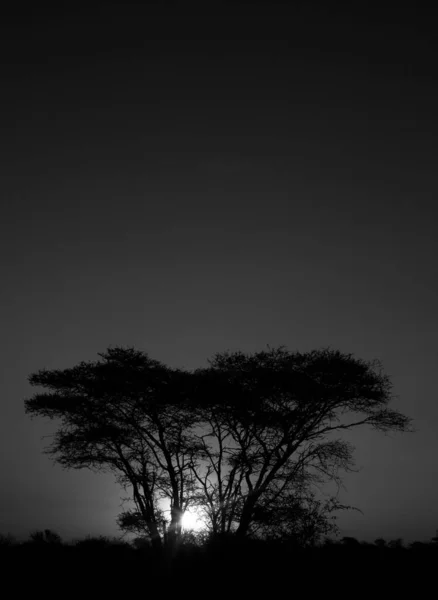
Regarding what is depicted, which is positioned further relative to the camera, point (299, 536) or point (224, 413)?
point (224, 413)

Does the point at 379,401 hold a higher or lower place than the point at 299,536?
higher

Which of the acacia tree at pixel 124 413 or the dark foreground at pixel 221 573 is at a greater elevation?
the acacia tree at pixel 124 413

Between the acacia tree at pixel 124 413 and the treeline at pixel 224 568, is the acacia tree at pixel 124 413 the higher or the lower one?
the higher one

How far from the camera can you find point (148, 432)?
30.7m

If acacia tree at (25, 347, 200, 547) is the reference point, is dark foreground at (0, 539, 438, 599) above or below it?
below

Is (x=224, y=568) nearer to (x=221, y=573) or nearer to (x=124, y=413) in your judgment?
(x=221, y=573)

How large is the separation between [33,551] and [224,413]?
39.9ft

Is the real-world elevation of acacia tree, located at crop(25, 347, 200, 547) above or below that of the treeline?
above

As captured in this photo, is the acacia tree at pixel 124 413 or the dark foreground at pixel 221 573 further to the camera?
the acacia tree at pixel 124 413

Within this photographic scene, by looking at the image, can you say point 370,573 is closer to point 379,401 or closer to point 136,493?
point 379,401

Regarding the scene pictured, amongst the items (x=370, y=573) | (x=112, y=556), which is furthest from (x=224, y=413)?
(x=370, y=573)

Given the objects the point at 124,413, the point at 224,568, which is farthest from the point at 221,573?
the point at 124,413

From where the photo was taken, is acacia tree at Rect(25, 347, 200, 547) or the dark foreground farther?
acacia tree at Rect(25, 347, 200, 547)

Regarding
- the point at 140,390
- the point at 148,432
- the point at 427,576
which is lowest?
the point at 427,576
